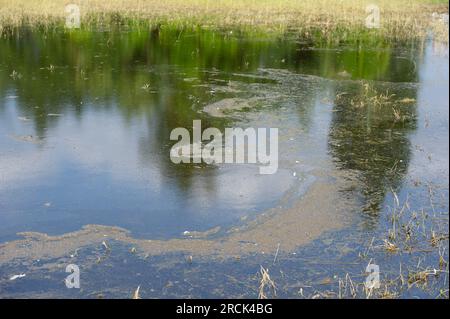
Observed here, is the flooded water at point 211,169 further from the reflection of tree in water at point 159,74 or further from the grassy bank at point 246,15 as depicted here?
the grassy bank at point 246,15

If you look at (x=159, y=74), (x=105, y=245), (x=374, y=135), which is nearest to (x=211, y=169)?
(x=105, y=245)

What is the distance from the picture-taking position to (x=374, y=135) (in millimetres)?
7957

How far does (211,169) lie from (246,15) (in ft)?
43.0

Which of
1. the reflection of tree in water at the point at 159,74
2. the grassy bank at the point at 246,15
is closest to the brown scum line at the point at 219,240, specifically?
the reflection of tree in water at the point at 159,74

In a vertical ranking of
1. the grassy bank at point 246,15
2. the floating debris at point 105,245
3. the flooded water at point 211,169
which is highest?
the grassy bank at point 246,15

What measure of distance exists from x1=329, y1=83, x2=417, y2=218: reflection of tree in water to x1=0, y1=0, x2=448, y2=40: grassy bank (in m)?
6.47

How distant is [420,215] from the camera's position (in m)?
5.54

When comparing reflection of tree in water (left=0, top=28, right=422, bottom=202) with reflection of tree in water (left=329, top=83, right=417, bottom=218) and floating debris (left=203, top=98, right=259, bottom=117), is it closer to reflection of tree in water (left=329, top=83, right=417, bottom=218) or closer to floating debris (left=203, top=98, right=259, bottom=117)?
reflection of tree in water (left=329, top=83, right=417, bottom=218)

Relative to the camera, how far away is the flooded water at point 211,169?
4691 millimetres

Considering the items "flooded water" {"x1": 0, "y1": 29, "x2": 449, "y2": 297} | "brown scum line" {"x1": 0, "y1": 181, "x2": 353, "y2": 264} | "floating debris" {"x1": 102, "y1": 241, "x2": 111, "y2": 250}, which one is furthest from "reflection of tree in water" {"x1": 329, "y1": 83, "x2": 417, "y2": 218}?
"floating debris" {"x1": 102, "y1": 241, "x2": 111, "y2": 250}

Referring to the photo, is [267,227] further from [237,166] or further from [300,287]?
[237,166]

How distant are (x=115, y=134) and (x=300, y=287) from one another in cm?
423

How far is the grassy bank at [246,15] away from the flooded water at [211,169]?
13.8 ft

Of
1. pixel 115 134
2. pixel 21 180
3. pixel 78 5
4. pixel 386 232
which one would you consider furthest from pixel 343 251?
pixel 78 5
